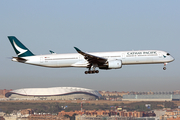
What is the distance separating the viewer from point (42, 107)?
519 ft

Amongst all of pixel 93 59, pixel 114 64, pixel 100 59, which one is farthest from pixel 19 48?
pixel 114 64

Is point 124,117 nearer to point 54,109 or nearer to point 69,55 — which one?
point 54,109

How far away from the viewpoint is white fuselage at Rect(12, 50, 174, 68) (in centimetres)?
6481

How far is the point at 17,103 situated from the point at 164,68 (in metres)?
110

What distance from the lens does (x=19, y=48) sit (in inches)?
2731

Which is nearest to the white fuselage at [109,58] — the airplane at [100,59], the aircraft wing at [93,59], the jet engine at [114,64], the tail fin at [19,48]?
the airplane at [100,59]

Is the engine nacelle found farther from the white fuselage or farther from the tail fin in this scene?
the tail fin

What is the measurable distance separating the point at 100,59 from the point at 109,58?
7.96 feet

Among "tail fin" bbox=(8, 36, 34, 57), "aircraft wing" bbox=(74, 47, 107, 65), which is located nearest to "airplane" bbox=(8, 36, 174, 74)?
"aircraft wing" bbox=(74, 47, 107, 65)

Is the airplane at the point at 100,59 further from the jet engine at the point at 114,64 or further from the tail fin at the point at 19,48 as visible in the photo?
the tail fin at the point at 19,48

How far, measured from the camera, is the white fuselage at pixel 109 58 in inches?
2552

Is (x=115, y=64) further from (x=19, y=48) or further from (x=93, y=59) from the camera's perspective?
(x=19, y=48)

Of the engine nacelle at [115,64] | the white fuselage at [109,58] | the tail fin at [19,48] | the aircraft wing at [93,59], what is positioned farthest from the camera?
the tail fin at [19,48]

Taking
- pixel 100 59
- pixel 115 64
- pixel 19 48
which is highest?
pixel 19 48
